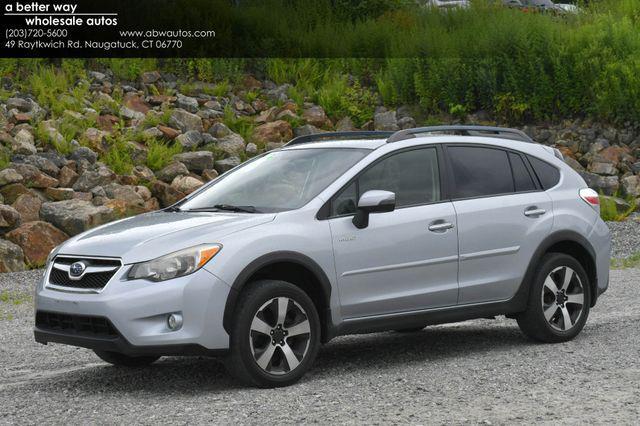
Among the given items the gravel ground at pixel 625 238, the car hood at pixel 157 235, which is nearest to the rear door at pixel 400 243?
the car hood at pixel 157 235

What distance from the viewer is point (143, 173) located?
17.7 m

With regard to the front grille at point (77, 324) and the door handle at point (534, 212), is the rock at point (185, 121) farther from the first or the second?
the front grille at point (77, 324)

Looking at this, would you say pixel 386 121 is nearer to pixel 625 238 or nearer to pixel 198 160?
pixel 198 160

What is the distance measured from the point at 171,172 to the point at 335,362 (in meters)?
9.98

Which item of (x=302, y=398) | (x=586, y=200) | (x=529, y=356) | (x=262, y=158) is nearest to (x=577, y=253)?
(x=586, y=200)

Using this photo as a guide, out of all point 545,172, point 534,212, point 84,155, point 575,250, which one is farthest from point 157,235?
point 84,155

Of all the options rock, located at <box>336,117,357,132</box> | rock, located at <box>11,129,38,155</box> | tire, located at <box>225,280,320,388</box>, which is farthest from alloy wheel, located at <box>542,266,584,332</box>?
rock, located at <box>336,117,357,132</box>

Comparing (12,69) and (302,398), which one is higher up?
(12,69)

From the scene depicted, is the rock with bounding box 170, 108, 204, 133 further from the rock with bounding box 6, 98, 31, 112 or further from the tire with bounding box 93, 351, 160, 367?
the tire with bounding box 93, 351, 160, 367

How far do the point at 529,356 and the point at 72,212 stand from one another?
9.29m

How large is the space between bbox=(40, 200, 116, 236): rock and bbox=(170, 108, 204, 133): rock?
3.60m

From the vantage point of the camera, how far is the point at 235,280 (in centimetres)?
702

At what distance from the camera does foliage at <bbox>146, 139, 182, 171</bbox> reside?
18062mm

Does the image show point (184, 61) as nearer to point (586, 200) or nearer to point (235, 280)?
point (586, 200)
